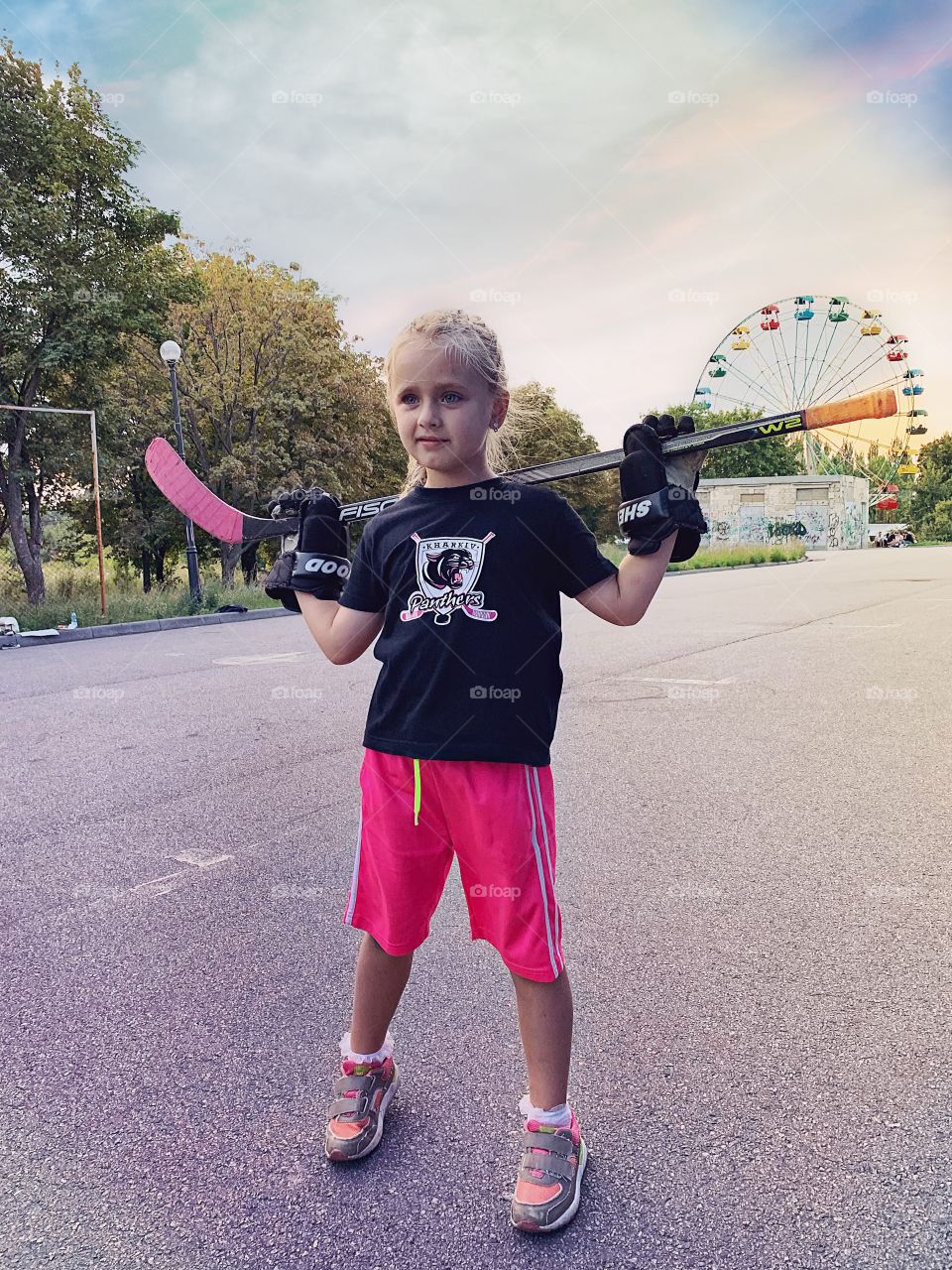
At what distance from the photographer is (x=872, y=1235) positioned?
164 cm

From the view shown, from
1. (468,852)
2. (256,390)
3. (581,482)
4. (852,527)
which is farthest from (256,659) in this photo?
(852,527)

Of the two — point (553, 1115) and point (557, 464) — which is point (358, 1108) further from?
point (557, 464)

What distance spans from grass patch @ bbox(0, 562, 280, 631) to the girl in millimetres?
11058

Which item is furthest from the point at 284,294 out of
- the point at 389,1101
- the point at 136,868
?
the point at 389,1101

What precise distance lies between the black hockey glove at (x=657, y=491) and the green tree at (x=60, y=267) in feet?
58.9

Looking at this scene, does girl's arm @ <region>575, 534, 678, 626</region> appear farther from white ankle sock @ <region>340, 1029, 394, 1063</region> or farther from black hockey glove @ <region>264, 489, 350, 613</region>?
white ankle sock @ <region>340, 1029, 394, 1063</region>

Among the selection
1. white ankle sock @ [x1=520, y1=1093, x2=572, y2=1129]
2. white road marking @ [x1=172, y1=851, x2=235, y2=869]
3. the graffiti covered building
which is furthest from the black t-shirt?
the graffiti covered building

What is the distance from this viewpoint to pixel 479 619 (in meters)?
1.79

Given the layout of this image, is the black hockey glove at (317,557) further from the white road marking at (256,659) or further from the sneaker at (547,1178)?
the white road marking at (256,659)

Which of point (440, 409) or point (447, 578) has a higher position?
point (440, 409)

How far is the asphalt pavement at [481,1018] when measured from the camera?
169 cm

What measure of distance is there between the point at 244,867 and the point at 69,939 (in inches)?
28.4

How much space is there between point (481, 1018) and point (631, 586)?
1.25 meters

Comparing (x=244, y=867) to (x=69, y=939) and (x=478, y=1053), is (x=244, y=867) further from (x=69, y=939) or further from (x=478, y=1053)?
(x=478, y=1053)
